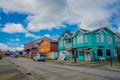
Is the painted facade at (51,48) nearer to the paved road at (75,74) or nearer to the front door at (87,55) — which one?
the front door at (87,55)

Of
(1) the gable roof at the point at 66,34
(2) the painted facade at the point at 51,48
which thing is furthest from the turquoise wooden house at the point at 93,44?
(2) the painted facade at the point at 51,48

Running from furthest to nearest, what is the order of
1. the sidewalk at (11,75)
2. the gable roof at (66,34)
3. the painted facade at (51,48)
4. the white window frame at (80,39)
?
the painted facade at (51,48)
the gable roof at (66,34)
the white window frame at (80,39)
the sidewalk at (11,75)

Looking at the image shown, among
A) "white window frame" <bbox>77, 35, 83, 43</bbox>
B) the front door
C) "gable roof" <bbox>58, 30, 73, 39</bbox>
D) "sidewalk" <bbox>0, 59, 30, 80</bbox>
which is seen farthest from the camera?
"gable roof" <bbox>58, 30, 73, 39</bbox>

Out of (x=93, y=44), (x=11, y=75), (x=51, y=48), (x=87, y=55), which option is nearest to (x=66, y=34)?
(x=51, y=48)

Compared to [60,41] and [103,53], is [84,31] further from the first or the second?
[60,41]

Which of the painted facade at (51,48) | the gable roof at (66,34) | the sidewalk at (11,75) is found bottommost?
the sidewalk at (11,75)

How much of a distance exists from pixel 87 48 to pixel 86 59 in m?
2.52

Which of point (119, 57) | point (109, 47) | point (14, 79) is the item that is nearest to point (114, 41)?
point (109, 47)

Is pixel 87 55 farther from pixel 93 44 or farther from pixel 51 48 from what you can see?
pixel 51 48

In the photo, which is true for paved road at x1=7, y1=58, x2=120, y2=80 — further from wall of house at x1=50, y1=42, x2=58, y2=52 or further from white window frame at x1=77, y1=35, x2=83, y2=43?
wall of house at x1=50, y1=42, x2=58, y2=52

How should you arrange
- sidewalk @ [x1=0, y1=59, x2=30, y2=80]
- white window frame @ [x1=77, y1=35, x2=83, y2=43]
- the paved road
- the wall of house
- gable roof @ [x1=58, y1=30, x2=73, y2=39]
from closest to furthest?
the paved road, sidewalk @ [x1=0, y1=59, x2=30, y2=80], white window frame @ [x1=77, y1=35, x2=83, y2=43], gable roof @ [x1=58, y1=30, x2=73, y2=39], the wall of house

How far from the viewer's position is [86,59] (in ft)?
134

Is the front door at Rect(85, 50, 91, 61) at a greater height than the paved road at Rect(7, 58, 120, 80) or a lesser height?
greater

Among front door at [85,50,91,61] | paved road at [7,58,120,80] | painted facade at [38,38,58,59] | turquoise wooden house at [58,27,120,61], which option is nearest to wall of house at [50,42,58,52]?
painted facade at [38,38,58,59]
